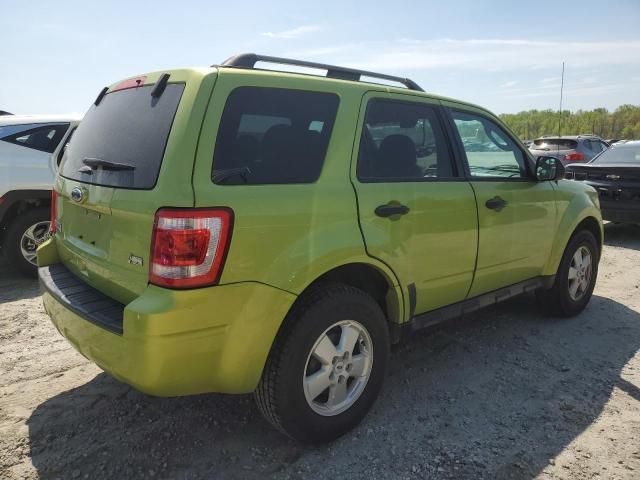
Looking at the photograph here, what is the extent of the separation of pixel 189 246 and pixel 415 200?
1.40m

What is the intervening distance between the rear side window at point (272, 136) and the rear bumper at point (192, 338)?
52 cm

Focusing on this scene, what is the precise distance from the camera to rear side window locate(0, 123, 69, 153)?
549 centimetres

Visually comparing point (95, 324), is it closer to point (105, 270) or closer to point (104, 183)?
point (105, 270)

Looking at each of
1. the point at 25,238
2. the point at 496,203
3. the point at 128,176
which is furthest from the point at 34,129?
the point at 496,203

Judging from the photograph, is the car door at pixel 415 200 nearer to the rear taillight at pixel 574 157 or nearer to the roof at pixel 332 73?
the roof at pixel 332 73

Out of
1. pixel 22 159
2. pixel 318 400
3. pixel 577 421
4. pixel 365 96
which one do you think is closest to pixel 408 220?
pixel 365 96

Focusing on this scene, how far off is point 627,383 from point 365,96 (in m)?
2.60

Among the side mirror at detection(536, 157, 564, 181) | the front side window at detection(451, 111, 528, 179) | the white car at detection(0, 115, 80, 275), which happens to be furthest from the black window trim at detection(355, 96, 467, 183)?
the white car at detection(0, 115, 80, 275)

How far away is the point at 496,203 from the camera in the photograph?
3.45 metres

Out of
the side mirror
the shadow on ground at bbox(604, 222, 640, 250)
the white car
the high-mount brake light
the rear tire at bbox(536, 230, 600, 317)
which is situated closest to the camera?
the high-mount brake light

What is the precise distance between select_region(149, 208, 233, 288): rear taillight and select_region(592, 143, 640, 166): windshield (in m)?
8.35

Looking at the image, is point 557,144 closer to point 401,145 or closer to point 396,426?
point 401,145

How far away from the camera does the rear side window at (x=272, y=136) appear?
86.8 inches

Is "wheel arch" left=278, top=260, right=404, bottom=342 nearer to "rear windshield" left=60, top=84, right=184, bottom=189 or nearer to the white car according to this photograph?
"rear windshield" left=60, top=84, right=184, bottom=189
